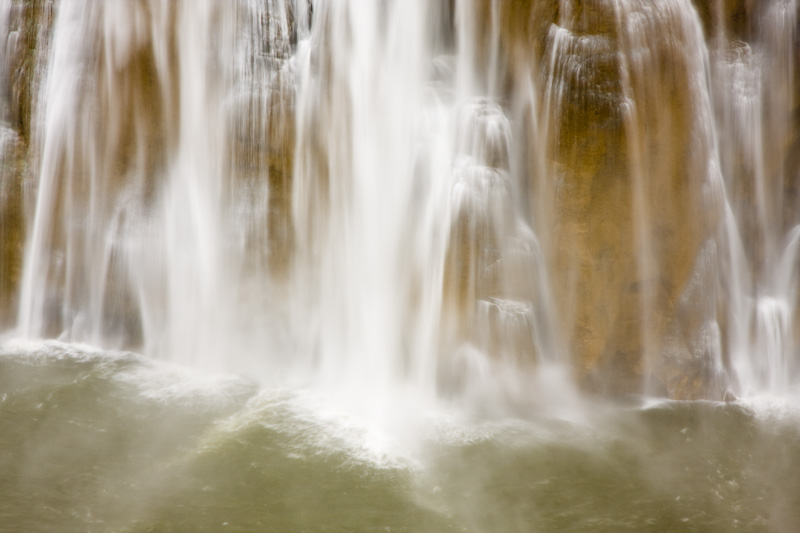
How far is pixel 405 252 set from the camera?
902 cm

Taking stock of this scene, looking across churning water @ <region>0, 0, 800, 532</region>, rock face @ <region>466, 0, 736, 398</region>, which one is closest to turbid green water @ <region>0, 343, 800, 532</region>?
churning water @ <region>0, 0, 800, 532</region>

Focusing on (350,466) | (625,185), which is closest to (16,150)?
(350,466)

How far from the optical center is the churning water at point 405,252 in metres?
7.35

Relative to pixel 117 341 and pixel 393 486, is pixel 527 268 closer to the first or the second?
pixel 393 486

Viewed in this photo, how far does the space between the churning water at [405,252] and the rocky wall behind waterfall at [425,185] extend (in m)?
0.04

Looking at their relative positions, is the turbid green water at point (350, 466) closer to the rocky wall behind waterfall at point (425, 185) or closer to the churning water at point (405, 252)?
the churning water at point (405, 252)

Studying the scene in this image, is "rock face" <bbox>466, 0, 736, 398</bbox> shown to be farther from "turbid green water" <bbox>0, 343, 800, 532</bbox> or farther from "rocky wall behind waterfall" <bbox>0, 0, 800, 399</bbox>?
"turbid green water" <bbox>0, 343, 800, 532</bbox>

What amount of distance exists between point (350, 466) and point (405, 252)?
3114 millimetres

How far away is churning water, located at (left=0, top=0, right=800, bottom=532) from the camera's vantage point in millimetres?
7352

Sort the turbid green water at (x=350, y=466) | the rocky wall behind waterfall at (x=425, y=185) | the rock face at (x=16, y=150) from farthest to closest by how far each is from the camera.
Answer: the rock face at (x=16, y=150)
the rocky wall behind waterfall at (x=425, y=185)
the turbid green water at (x=350, y=466)

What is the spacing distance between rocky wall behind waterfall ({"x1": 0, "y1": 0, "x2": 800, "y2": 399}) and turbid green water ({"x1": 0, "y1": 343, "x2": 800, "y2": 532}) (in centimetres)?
90

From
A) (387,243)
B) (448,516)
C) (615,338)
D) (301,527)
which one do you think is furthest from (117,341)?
(615,338)

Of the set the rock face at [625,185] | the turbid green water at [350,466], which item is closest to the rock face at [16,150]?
the turbid green water at [350,466]

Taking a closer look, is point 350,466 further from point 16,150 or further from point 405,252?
point 16,150
